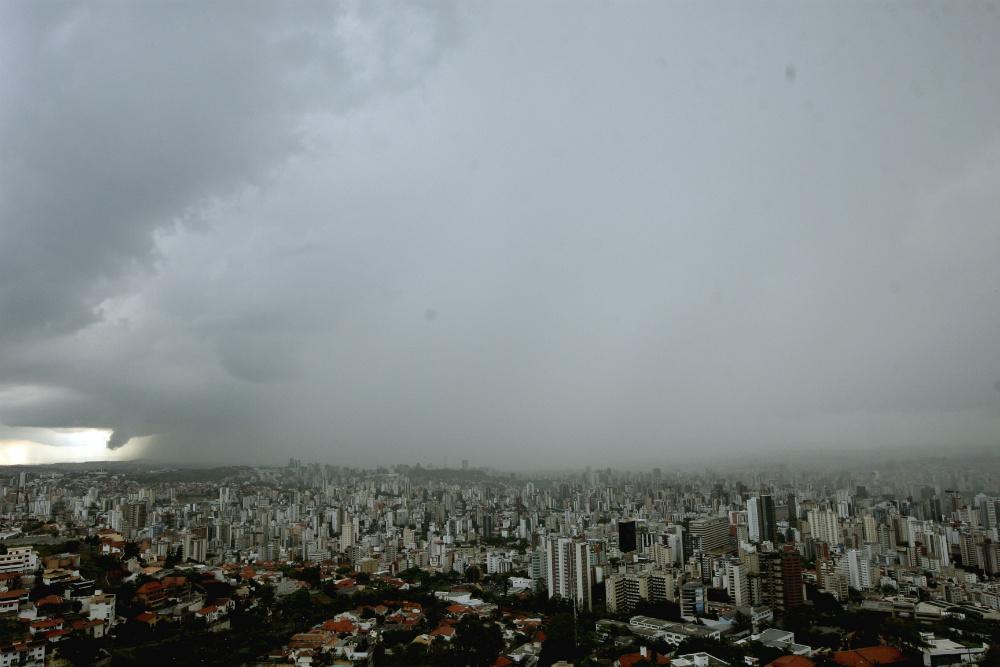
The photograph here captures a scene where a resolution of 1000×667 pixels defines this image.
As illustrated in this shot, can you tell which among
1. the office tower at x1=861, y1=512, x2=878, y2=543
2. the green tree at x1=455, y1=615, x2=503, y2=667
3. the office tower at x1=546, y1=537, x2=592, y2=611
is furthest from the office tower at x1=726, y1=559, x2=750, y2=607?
the office tower at x1=861, y1=512, x2=878, y2=543

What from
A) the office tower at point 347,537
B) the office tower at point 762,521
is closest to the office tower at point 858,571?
the office tower at point 762,521

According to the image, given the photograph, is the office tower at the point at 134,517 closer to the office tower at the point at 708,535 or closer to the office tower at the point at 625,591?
the office tower at the point at 625,591

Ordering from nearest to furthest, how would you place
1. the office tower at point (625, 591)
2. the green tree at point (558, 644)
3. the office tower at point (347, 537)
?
the green tree at point (558, 644)
the office tower at point (625, 591)
the office tower at point (347, 537)

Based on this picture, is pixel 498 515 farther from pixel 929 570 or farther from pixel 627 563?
pixel 929 570

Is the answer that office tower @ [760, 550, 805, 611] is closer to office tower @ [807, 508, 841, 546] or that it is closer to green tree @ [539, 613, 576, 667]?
green tree @ [539, 613, 576, 667]

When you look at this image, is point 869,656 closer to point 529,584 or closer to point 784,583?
point 784,583
